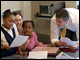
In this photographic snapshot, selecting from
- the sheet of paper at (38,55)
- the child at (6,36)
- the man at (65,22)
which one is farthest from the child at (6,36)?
the man at (65,22)

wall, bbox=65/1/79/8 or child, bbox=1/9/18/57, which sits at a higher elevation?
wall, bbox=65/1/79/8

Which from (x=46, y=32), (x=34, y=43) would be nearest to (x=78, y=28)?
(x=34, y=43)

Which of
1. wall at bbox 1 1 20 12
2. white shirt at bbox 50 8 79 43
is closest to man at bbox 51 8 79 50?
white shirt at bbox 50 8 79 43

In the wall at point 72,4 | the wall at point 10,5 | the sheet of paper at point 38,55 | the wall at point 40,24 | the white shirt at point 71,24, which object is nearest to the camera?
the sheet of paper at point 38,55

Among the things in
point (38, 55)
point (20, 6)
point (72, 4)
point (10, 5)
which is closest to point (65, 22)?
point (38, 55)

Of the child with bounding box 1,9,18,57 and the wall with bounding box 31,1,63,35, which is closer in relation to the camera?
the child with bounding box 1,9,18,57

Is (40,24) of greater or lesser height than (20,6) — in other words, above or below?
below

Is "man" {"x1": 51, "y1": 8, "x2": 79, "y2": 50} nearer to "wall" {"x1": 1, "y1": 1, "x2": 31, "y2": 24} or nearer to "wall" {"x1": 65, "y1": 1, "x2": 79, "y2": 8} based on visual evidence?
"wall" {"x1": 65, "y1": 1, "x2": 79, "y2": 8}

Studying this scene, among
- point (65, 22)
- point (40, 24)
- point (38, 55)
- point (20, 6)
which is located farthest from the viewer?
point (40, 24)

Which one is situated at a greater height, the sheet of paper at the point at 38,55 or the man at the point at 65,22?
the man at the point at 65,22

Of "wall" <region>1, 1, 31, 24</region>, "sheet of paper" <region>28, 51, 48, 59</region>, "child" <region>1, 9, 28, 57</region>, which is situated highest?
"wall" <region>1, 1, 31, 24</region>

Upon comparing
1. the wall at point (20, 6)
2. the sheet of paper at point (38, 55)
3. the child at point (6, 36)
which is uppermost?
the wall at point (20, 6)

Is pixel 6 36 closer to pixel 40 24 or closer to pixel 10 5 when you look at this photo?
pixel 10 5

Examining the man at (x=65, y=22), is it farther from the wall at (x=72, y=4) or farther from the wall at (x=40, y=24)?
the wall at (x=40, y=24)
